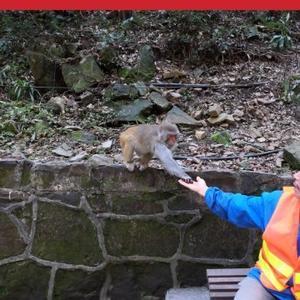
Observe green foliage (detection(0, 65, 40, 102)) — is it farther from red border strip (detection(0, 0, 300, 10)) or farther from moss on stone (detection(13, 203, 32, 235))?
red border strip (detection(0, 0, 300, 10))

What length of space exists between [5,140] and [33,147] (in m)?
0.42

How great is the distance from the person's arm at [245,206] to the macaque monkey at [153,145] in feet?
1.41

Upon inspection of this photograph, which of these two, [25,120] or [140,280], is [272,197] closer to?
[140,280]

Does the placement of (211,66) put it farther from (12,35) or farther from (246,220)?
(246,220)

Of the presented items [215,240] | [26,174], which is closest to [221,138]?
[215,240]

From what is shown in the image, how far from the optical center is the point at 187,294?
4059 millimetres

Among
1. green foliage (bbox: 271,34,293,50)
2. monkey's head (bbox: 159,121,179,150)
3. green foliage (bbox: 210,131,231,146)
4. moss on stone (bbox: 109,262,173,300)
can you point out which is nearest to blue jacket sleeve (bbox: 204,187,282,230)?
monkey's head (bbox: 159,121,179,150)

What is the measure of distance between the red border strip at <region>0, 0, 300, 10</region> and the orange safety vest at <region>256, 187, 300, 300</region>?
1565 mm

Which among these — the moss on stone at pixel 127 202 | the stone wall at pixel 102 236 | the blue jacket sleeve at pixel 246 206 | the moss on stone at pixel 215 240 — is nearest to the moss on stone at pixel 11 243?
the stone wall at pixel 102 236

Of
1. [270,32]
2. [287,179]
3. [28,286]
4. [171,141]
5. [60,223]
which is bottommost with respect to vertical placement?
[28,286]

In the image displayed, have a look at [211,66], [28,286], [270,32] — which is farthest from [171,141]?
[270,32]

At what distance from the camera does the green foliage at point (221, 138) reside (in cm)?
616

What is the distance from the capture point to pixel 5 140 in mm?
6457

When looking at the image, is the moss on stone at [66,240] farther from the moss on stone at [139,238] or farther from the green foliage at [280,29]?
the green foliage at [280,29]
